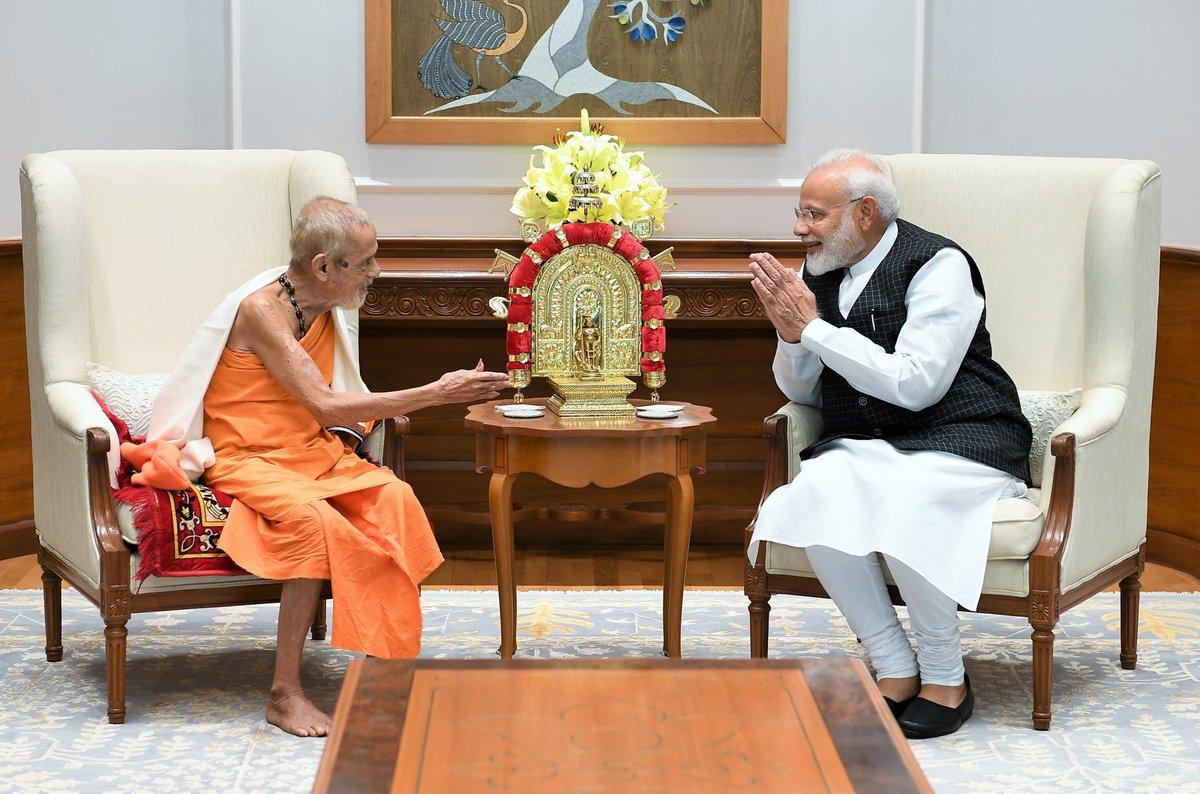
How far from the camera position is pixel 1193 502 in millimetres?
4734

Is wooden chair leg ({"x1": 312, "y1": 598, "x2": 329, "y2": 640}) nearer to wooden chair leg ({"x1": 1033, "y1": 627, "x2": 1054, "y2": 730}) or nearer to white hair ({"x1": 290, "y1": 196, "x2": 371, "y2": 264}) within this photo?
white hair ({"x1": 290, "y1": 196, "x2": 371, "y2": 264})

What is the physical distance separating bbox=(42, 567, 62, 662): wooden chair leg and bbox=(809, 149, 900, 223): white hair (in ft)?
7.14

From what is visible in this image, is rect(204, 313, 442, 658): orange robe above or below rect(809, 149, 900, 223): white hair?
below

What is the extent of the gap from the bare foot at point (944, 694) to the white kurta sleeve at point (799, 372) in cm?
76

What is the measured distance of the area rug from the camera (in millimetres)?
3072

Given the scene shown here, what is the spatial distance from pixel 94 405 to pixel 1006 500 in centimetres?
214

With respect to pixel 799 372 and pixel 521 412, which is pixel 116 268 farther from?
pixel 799 372

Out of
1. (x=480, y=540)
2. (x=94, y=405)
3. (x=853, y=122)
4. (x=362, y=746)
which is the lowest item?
(x=480, y=540)

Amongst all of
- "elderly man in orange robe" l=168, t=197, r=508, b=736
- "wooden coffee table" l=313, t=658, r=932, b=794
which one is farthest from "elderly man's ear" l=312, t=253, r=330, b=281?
"wooden coffee table" l=313, t=658, r=932, b=794

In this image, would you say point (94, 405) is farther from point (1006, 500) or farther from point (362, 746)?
point (1006, 500)

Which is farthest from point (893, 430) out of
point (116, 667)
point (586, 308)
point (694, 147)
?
point (116, 667)

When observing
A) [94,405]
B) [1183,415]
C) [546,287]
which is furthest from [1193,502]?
[94,405]

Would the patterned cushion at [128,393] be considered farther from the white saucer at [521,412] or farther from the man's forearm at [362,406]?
the white saucer at [521,412]

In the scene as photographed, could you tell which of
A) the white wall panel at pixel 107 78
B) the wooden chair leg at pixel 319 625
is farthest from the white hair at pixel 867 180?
the white wall panel at pixel 107 78
